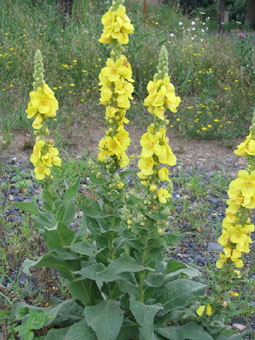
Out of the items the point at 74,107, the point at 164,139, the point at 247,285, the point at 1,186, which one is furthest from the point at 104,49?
the point at 164,139

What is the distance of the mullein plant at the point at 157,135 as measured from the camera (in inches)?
65.9

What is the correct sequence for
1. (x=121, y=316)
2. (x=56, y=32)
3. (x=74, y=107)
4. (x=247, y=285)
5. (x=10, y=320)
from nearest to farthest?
1. (x=121, y=316)
2. (x=10, y=320)
3. (x=247, y=285)
4. (x=74, y=107)
5. (x=56, y=32)

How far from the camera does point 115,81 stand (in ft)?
5.98

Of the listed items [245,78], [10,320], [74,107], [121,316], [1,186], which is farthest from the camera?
[245,78]

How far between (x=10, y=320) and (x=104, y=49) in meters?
4.31

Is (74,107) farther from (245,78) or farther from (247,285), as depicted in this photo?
(247,285)

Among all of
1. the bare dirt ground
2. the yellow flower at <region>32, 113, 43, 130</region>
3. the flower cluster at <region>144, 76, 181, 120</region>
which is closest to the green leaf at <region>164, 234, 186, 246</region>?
the flower cluster at <region>144, 76, 181, 120</region>

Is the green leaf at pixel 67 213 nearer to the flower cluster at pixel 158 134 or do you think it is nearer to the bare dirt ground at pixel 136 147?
the flower cluster at pixel 158 134

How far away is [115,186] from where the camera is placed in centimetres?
195

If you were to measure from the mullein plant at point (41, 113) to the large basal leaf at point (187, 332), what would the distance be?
91cm

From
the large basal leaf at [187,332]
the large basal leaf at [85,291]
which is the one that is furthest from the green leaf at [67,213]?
the large basal leaf at [187,332]

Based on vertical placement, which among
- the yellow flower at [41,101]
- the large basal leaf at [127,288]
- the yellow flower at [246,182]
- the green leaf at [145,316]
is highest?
the yellow flower at [41,101]

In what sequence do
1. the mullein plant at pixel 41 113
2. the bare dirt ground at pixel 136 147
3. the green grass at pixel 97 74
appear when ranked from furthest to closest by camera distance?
the green grass at pixel 97 74, the bare dirt ground at pixel 136 147, the mullein plant at pixel 41 113

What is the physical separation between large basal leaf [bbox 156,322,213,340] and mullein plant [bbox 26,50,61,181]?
0.91 meters
